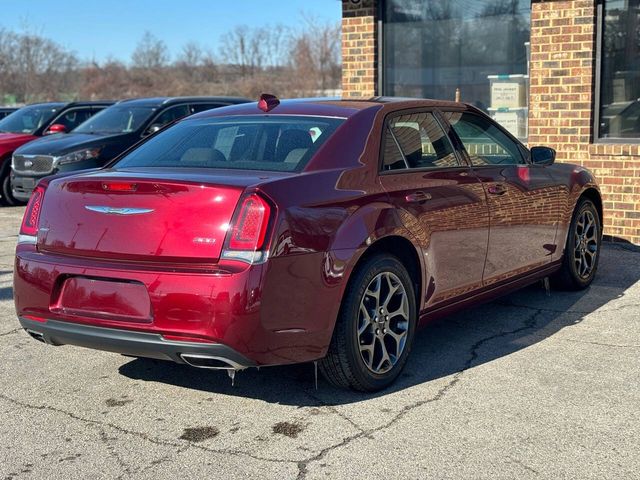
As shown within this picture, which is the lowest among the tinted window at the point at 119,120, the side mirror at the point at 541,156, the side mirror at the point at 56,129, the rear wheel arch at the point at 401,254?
the rear wheel arch at the point at 401,254

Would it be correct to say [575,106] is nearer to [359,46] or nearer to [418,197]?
[359,46]

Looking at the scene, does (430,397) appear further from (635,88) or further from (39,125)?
(39,125)

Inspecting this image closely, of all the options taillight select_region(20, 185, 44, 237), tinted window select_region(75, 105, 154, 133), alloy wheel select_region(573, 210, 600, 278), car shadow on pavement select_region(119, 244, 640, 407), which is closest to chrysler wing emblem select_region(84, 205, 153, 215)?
taillight select_region(20, 185, 44, 237)

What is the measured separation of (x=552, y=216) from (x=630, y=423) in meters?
2.48

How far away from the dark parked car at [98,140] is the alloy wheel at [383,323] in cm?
778

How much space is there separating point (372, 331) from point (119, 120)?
9.40 m

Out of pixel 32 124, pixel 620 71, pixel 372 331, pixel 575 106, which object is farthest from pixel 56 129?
pixel 372 331

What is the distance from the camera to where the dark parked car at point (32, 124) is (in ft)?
46.9

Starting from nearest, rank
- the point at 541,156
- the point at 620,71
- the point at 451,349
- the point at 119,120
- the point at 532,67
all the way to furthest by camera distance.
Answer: the point at 451,349 → the point at 541,156 → the point at 620,71 → the point at 532,67 → the point at 119,120

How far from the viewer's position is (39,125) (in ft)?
51.2

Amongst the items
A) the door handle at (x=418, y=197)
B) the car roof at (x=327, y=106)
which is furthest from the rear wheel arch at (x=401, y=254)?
the car roof at (x=327, y=106)

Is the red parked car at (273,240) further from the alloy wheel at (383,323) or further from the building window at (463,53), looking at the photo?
the building window at (463,53)

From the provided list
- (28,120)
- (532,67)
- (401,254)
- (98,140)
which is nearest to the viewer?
(401,254)

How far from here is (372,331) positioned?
4605 mm
